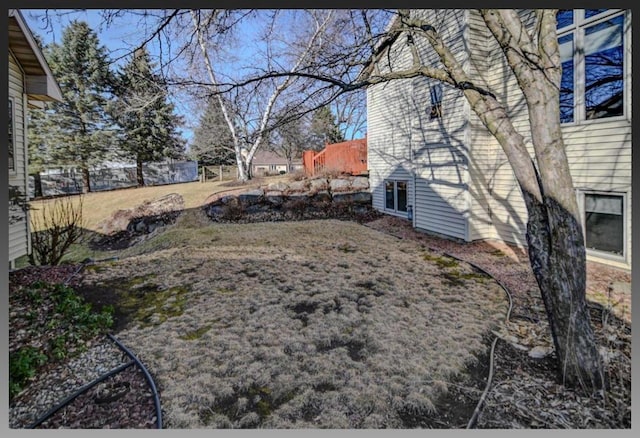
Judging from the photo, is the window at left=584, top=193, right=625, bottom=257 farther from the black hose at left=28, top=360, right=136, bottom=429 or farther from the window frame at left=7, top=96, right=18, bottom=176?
the window frame at left=7, top=96, right=18, bottom=176

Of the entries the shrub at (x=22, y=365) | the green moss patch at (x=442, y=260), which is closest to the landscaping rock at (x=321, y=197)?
the green moss patch at (x=442, y=260)

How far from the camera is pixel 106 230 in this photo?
130 inches

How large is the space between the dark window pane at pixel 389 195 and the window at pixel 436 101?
60.0 inches

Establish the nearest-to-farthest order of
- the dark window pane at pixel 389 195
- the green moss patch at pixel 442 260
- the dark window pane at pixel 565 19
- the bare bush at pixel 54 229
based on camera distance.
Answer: the bare bush at pixel 54 229, the dark window pane at pixel 565 19, the green moss patch at pixel 442 260, the dark window pane at pixel 389 195

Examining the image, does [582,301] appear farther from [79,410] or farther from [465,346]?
[79,410]

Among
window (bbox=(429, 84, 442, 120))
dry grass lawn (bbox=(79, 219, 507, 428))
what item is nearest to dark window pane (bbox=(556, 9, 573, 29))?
window (bbox=(429, 84, 442, 120))

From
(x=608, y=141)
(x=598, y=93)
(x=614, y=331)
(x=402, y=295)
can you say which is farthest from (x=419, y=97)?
(x=614, y=331)

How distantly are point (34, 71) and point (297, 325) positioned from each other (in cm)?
282

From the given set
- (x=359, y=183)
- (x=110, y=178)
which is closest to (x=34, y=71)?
(x=110, y=178)

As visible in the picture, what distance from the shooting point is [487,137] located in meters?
4.13

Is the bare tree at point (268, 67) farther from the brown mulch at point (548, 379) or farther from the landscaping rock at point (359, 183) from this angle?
the landscaping rock at point (359, 183)

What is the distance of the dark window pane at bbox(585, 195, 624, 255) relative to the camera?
2.61 m

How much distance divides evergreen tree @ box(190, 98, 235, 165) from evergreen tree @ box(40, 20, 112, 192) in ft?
2.81

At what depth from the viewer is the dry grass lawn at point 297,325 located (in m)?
1.66
